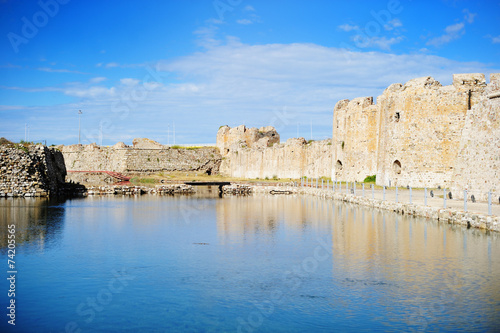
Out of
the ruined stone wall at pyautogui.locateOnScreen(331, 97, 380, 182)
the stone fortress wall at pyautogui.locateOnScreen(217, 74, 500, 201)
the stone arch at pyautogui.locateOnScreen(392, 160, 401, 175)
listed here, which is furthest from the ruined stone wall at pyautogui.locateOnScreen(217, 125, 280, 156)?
the stone arch at pyautogui.locateOnScreen(392, 160, 401, 175)

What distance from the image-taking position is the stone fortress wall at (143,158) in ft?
198

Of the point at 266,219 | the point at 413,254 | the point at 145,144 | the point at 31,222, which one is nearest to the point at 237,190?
the point at 266,219

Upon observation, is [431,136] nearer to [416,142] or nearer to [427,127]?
[427,127]

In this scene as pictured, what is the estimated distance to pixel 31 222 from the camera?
17.8m

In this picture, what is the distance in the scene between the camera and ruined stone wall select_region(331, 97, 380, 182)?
34.4 meters

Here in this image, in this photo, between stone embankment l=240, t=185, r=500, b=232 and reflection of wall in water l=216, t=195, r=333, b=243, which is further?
reflection of wall in water l=216, t=195, r=333, b=243

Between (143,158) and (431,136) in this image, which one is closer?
(431,136)

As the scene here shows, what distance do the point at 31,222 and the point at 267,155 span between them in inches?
1334

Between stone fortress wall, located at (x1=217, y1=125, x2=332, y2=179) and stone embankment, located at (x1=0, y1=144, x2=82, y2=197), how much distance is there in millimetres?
20395

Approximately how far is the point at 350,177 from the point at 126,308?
29.8 meters

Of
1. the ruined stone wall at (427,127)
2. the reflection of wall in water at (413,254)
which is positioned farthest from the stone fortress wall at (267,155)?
the reflection of wall in water at (413,254)

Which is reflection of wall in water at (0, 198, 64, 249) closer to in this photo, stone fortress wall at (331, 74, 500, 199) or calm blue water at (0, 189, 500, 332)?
calm blue water at (0, 189, 500, 332)

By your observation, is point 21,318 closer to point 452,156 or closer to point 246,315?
point 246,315

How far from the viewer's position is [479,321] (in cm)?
693
